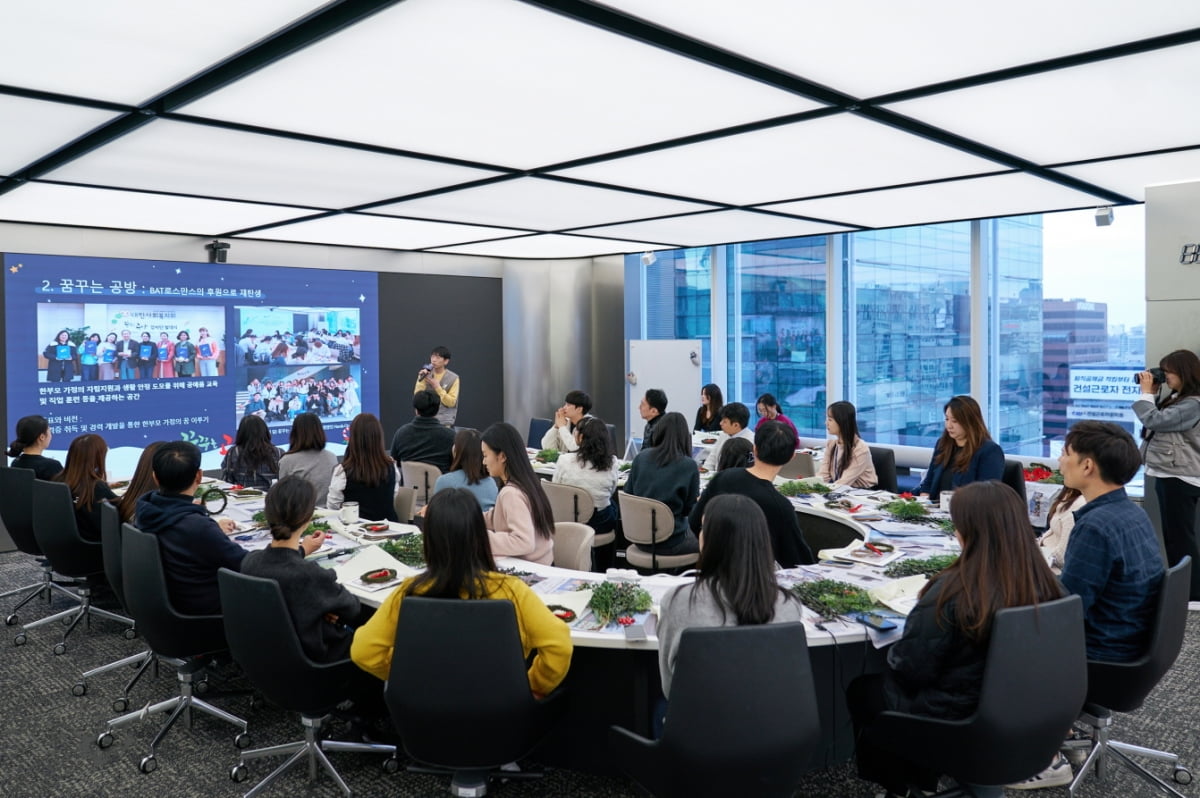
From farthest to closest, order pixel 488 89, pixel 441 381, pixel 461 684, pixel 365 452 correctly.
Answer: pixel 441 381
pixel 365 452
pixel 488 89
pixel 461 684

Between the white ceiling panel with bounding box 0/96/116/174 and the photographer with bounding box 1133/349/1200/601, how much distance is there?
19.2ft

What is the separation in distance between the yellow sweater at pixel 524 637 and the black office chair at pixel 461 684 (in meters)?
0.12

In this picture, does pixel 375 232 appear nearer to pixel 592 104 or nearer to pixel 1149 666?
pixel 592 104

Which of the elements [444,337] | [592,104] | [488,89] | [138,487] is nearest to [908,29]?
[592,104]

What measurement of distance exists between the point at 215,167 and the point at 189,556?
2119 millimetres

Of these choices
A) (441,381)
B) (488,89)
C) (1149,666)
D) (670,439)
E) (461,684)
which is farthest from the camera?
(441,381)

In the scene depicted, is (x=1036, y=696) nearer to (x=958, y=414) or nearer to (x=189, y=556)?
(x=958, y=414)

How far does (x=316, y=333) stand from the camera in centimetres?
823

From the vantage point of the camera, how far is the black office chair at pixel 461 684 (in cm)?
237

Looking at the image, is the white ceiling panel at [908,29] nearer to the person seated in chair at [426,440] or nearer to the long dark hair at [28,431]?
the person seated in chair at [426,440]

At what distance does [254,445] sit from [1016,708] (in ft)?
16.4

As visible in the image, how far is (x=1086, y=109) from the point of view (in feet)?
11.1

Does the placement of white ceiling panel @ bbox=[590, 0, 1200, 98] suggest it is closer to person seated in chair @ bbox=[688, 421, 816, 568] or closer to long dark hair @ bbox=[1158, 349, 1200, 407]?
person seated in chair @ bbox=[688, 421, 816, 568]

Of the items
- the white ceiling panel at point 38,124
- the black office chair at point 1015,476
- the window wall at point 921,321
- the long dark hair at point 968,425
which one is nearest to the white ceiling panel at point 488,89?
the white ceiling panel at point 38,124
